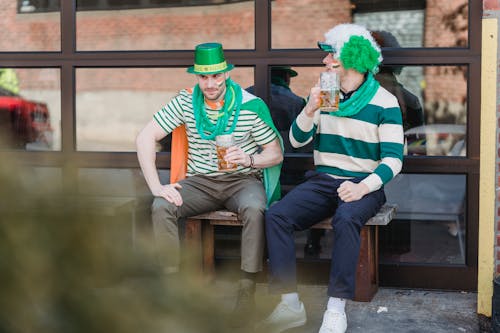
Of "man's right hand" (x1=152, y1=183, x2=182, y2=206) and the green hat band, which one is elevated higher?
the green hat band

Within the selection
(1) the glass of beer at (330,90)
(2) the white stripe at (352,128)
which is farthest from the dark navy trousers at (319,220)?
(1) the glass of beer at (330,90)

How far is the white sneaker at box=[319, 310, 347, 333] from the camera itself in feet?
12.5

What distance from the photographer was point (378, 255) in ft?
15.3

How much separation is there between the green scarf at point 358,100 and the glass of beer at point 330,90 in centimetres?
22

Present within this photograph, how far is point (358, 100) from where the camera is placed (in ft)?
13.4

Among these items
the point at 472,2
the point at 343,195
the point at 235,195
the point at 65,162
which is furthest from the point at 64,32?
the point at 65,162

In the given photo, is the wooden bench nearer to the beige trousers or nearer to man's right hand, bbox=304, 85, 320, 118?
the beige trousers

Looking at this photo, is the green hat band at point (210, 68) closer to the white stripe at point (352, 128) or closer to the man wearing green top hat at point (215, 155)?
the man wearing green top hat at point (215, 155)

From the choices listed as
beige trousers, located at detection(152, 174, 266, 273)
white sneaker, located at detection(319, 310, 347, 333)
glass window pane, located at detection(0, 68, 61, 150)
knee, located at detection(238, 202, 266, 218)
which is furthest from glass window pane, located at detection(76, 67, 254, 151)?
white sneaker, located at detection(319, 310, 347, 333)

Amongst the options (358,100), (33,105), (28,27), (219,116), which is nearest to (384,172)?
(358,100)

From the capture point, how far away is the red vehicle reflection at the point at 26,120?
508 cm

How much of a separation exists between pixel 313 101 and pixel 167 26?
4.42 feet

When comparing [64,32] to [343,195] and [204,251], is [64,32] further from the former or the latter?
[343,195]

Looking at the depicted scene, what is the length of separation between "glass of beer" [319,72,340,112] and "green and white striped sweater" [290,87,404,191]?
8.6 inches
